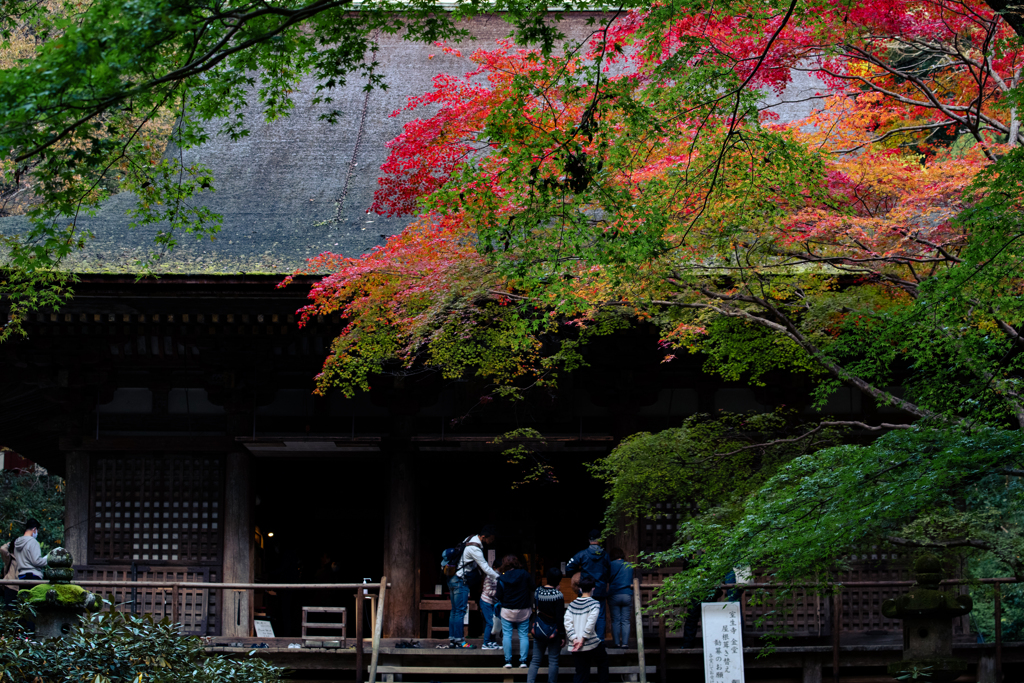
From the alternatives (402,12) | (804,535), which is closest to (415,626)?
(804,535)

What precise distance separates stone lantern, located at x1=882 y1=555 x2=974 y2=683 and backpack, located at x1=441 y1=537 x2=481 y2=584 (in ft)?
15.5

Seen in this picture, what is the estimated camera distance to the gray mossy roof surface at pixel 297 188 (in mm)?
11062

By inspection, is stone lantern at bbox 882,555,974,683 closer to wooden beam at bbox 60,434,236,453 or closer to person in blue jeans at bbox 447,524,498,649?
person in blue jeans at bbox 447,524,498,649

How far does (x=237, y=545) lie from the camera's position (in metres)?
10.6

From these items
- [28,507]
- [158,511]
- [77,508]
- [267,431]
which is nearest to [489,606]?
[267,431]

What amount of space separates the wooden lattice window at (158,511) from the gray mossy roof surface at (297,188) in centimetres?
239

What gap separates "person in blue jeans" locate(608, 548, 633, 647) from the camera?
9578 millimetres

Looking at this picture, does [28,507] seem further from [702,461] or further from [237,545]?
[702,461]

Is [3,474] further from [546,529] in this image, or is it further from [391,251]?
[391,251]

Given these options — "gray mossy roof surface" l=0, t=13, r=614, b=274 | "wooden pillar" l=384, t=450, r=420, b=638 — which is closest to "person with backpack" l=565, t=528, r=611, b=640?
"wooden pillar" l=384, t=450, r=420, b=638

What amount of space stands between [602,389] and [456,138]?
3.42m

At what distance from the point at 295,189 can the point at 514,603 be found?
298 inches

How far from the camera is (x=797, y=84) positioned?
17.6 m

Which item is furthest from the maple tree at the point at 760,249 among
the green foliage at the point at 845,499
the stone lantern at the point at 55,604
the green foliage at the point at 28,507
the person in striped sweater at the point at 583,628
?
the green foliage at the point at 28,507
